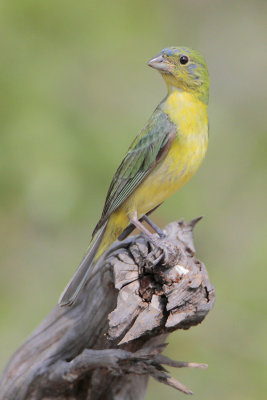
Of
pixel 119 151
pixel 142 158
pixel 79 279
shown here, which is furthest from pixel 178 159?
pixel 119 151

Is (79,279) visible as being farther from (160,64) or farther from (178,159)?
(160,64)

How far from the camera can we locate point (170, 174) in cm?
459

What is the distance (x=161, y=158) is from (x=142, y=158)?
0.15m

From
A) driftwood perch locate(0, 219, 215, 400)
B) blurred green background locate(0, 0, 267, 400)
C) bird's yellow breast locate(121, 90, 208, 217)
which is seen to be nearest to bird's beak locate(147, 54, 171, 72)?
bird's yellow breast locate(121, 90, 208, 217)

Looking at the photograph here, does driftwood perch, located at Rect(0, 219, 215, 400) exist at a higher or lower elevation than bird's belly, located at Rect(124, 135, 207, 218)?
lower

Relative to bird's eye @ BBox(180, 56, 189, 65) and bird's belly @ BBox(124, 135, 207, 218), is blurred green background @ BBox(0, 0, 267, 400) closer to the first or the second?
bird's belly @ BBox(124, 135, 207, 218)

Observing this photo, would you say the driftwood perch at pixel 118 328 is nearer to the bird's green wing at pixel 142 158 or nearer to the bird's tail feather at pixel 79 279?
the bird's tail feather at pixel 79 279

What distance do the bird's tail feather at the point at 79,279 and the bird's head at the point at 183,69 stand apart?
1.19 meters

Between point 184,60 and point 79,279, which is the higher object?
point 184,60

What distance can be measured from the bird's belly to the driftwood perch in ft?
0.94

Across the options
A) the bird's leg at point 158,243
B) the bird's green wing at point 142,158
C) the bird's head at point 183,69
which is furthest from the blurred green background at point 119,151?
the bird's head at point 183,69

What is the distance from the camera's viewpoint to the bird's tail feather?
14.5ft

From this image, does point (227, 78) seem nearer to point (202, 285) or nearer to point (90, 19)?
point (90, 19)

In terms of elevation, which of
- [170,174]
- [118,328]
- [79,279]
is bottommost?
[118,328]
